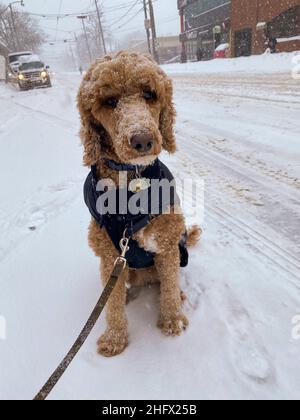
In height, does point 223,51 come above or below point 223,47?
below

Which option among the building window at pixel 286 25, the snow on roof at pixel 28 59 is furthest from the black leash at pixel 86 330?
the building window at pixel 286 25

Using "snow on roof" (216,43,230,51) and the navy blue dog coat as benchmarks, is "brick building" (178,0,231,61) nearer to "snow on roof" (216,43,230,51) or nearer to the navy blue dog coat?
"snow on roof" (216,43,230,51)

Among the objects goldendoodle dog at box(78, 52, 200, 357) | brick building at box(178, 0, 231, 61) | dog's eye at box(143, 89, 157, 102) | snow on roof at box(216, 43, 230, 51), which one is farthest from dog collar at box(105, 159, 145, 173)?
brick building at box(178, 0, 231, 61)

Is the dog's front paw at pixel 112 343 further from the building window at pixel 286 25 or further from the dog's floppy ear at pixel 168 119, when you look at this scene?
the building window at pixel 286 25

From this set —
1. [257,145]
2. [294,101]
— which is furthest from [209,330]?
[294,101]

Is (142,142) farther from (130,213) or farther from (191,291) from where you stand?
(191,291)

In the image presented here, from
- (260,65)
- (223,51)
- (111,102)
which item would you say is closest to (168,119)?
(111,102)

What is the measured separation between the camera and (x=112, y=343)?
219cm

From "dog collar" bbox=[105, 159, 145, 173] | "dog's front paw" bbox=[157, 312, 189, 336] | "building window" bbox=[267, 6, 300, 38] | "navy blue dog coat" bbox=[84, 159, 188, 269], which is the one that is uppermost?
"building window" bbox=[267, 6, 300, 38]

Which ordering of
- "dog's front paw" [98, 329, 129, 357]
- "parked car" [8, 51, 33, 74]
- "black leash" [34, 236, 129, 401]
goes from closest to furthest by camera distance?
"black leash" [34, 236, 129, 401] < "dog's front paw" [98, 329, 129, 357] < "parked car" [8, 51, 33, 74]

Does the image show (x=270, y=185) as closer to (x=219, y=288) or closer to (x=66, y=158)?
(x=219, y=288)

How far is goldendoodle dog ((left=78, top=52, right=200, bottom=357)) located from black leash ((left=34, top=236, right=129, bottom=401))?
0.18 metres

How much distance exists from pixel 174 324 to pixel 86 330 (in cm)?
81

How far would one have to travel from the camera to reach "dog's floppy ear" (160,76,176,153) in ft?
7.16
